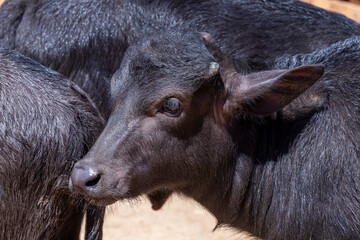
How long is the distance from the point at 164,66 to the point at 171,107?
12.0 inches

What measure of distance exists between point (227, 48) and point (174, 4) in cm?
72

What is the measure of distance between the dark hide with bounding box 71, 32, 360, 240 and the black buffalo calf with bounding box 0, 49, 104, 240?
23cm

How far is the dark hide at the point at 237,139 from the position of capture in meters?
5.11

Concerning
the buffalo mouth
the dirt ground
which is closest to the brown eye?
the buffalo mouth

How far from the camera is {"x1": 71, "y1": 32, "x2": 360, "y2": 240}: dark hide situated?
5113 millimetres

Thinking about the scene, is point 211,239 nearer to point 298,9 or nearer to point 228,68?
point 298,9

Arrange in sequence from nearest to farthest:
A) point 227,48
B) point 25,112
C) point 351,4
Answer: point 25,112 → point 227,48 → point 351,4

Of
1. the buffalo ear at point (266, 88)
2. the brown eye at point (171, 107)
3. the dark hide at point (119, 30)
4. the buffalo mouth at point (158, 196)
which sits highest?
the buffalo ear at point (266, 88)

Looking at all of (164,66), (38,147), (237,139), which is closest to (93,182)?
(38,147)

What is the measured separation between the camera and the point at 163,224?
9.18 m

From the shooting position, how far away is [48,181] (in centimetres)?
502

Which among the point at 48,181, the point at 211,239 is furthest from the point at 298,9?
the point at 48,181

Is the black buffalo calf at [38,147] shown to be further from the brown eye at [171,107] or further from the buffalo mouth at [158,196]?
the buffalo mouth at [158,196]

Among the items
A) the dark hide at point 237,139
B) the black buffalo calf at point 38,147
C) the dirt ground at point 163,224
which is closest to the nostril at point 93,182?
the dark hide at point 237,139
